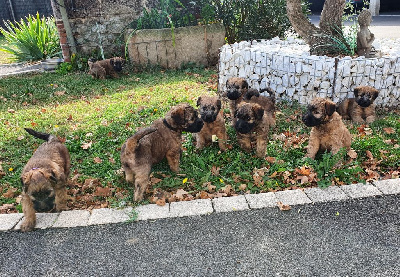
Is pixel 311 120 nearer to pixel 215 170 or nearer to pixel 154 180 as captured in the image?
pixel 215 170

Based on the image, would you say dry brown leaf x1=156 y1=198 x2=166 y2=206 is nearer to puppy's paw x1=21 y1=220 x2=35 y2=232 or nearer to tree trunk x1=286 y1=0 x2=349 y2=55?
puppy's paw x1=21 y1=220 x2=35 y2=232

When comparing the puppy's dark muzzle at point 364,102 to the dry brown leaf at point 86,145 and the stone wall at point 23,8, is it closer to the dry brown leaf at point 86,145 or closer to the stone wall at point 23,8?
the dry brown leaf at point 86,145

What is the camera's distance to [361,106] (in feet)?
18.9

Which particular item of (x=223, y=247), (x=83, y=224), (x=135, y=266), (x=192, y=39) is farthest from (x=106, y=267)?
(x=192, y=39)

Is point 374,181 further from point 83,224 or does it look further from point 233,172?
point 83,224

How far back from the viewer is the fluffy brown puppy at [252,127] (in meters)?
4.57

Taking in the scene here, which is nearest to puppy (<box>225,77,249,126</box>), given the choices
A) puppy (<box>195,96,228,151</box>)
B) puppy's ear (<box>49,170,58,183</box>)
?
puppy (<box>195,96,228,151</box>)

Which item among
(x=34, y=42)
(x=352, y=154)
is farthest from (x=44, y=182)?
(x=34, y=42)

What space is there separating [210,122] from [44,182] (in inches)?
92.9

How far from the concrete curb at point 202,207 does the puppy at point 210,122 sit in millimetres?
1249

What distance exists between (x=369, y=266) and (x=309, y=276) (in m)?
0.58

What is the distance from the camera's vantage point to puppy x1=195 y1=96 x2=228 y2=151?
4726 mm

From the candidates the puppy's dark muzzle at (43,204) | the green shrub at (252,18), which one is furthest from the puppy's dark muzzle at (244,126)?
the green shrub at (252,18)

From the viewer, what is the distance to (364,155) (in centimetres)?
485
